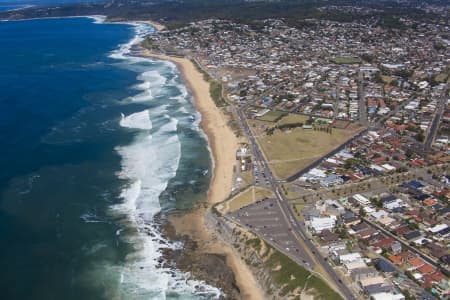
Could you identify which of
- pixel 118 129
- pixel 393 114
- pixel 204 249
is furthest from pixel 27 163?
pixel 393 114

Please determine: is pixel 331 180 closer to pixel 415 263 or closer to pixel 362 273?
pixel 415 263

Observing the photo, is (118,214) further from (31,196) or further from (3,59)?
(3,59)

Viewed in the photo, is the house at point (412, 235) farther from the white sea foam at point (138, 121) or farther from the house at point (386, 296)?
the white sea foam at point (138, 121)

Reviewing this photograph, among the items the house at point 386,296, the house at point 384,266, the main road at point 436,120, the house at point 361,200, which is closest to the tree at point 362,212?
the house at point 361,200

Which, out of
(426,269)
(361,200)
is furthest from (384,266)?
(361,200)

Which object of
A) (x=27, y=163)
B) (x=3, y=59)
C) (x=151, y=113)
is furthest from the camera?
(x=3, y=59)
